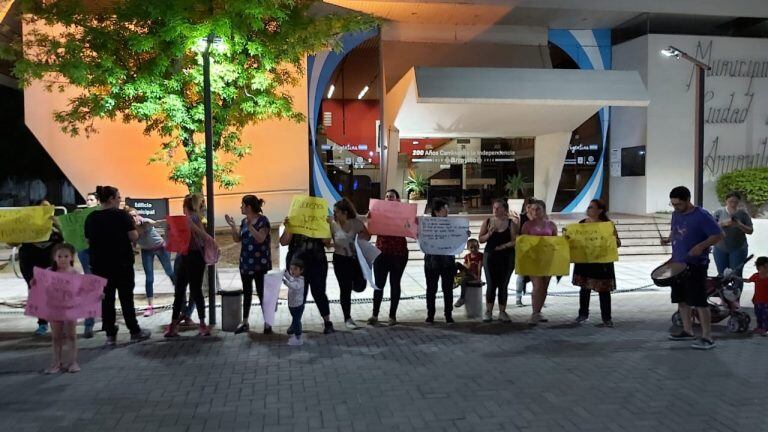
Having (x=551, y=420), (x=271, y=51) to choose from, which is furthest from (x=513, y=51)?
(x=551, y=420)

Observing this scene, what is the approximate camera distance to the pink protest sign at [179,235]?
719cm

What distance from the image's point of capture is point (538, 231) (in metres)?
7.65

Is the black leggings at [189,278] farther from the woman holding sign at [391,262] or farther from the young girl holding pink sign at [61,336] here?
the woman holding sign at [391,262]

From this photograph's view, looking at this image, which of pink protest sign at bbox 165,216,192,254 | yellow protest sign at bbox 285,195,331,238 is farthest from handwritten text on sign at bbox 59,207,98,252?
yellow protest sign at bbox 285,195,331,238

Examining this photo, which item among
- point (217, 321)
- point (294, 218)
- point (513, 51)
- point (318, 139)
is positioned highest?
point (513, 51)

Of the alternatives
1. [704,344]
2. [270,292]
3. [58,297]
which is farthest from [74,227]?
[704,344]

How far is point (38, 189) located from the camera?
23.8 metres

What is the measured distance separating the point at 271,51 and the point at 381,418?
6.56 m

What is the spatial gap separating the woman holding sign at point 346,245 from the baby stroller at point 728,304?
13.1ft

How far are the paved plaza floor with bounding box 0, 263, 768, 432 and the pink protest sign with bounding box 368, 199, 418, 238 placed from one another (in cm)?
127

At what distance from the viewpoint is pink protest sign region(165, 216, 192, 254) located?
23.6 feet

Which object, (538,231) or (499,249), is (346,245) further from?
(538,231)

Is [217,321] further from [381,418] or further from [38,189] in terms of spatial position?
[38,189]

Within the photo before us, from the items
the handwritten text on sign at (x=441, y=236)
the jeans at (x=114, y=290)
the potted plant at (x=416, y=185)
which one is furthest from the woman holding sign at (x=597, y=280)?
the potted plant at (x=416, y=185)
